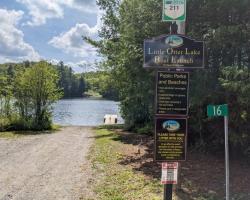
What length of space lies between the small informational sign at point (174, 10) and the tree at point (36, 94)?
58.9ft

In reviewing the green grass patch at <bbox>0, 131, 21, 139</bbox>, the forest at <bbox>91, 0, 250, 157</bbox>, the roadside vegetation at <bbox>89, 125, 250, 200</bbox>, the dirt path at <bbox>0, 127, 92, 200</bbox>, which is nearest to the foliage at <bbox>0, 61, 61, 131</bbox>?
the green grass patch at <bbox>0, 131, 21, 139</bbox>

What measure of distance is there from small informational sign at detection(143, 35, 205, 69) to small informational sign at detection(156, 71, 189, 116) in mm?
150

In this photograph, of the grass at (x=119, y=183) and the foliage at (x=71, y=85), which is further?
the foliage at (x=71, y=85)

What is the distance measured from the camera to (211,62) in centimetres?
1059

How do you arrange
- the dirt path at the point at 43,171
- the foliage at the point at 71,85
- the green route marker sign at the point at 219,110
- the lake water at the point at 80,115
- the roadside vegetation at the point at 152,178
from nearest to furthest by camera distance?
the green route marker sign at the point at 219,110 < the roadside vegetation at the point at 152,178 < the dirt path at the point at 43,171 < the lake water at the point at 80,115 < the foliage at the point at 71,85

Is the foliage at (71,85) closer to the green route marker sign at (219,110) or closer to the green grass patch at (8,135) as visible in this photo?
the green grass patch at (8,135)

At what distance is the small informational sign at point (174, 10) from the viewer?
20.0 feet

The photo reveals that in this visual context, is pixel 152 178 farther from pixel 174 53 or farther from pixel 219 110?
pixel 174 53

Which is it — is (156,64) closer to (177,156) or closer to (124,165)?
(177,156)

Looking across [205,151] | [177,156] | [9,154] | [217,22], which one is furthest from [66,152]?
[177,156]

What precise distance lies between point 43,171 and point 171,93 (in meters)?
5.30

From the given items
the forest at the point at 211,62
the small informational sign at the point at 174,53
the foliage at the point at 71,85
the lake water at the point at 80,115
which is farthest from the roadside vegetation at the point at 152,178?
the foliage at the point at 71,85

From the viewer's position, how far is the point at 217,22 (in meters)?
10.5

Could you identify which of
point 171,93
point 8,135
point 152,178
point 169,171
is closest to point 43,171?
point 152,178
